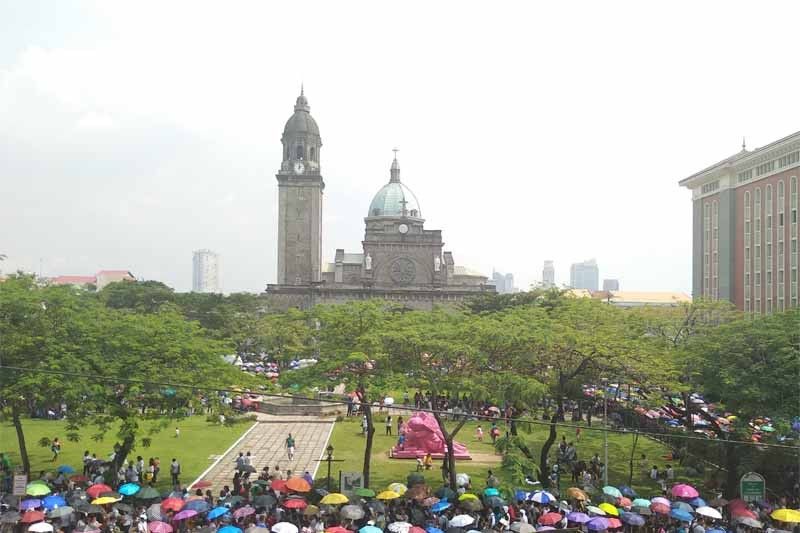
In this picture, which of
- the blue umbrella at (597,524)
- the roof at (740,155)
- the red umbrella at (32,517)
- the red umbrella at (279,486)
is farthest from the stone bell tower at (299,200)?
the blue umbrella at (597,524)

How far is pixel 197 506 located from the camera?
16.5 meters

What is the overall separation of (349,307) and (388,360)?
3.11 meters

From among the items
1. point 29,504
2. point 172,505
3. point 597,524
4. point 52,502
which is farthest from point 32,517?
point 597,524

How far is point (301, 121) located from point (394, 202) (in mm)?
15470

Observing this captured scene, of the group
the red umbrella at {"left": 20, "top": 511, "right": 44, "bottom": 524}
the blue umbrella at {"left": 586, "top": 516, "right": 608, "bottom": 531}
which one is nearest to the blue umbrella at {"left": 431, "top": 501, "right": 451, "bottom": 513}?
the blue umbrella at {"left": 586, "top": 516, "right": 608, "bottom": 531}

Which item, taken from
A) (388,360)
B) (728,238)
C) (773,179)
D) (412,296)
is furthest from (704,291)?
(388,360)

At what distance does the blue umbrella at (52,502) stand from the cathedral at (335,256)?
63285 millimetres

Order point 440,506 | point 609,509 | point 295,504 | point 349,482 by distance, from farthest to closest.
Result: point 349,482, point 440,506, point 295,504, point 609,509

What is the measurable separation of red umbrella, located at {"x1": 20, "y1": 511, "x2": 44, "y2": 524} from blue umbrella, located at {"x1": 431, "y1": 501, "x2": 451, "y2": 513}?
28.6ft

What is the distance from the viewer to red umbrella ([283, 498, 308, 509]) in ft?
55.6

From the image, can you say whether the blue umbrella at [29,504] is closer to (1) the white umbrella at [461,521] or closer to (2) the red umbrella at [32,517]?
(2) the red umbrella at [32,517]

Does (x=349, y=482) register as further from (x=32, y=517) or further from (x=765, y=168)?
(x=765, y=168)

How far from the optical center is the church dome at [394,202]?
90500 mm

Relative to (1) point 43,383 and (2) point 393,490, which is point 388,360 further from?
(1) point 43,383
